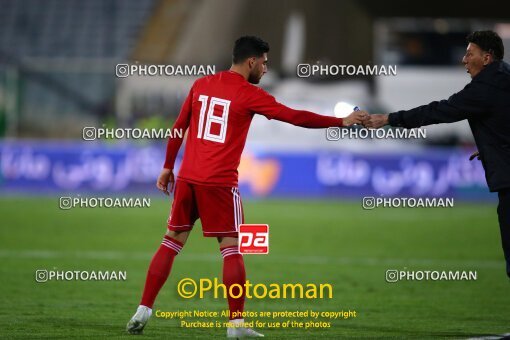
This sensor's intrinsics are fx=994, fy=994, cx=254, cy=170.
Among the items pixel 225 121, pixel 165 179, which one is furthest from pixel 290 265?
pixel 225 121

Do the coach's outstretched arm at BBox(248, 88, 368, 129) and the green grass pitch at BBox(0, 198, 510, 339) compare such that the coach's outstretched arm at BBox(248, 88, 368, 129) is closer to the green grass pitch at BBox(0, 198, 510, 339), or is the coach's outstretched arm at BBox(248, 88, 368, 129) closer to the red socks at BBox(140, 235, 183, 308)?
the red socks at BBox(140, 235, 183, 308)

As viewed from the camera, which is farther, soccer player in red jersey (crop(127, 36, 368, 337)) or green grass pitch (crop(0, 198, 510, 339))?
green grass pitch (crop(0, 198, 510, 339))

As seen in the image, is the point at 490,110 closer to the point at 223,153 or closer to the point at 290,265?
the point at 223,153

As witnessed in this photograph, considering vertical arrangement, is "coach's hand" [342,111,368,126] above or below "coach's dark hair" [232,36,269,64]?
below

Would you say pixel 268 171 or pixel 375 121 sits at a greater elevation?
pixel 268 171

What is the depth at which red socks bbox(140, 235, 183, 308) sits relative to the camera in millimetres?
7527

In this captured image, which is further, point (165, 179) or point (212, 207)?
point (165, 179)

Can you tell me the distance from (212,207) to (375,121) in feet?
4.82

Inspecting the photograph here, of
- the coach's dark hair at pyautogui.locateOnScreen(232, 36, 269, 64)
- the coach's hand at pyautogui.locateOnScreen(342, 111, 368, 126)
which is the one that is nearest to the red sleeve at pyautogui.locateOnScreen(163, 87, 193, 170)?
the coach's dark hair at pyautogui.locateOnScreen(232, 36, 269, 64)

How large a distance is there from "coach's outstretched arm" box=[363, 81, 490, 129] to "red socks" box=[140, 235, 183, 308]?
6.30ft

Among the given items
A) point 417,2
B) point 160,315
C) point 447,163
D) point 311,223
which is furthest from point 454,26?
point 160,315

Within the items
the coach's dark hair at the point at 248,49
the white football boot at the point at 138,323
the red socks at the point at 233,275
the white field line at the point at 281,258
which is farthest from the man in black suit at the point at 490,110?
the white field line at the point at 281,258

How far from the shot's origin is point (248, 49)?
24.5 ft

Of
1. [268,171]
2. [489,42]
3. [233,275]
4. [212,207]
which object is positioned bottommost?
[233,275]
